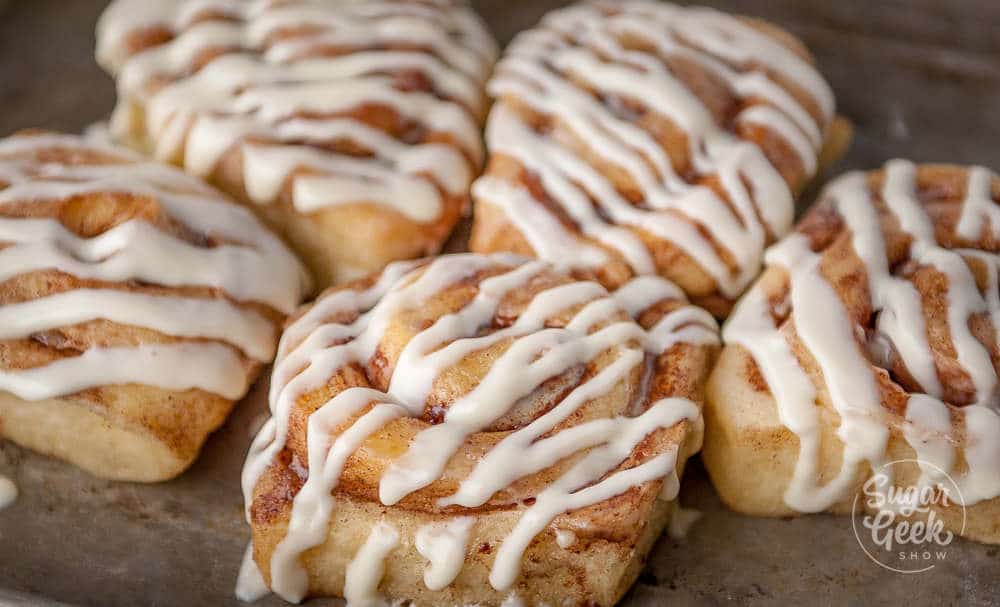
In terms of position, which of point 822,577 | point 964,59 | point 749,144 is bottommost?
point 822,577

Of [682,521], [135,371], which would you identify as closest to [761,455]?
[682,521]

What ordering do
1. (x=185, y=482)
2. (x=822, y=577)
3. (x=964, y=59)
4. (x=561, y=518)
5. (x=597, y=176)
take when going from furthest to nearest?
(x=964, y=59), (x=597, y=176), (x=185, y=482), (x=822, y=577), (x=561, y=518)

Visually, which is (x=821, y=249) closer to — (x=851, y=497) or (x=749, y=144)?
(x=749, y=144)

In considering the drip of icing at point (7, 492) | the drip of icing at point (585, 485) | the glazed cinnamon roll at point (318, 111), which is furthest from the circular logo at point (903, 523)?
the drip of icing at point (7, 492)

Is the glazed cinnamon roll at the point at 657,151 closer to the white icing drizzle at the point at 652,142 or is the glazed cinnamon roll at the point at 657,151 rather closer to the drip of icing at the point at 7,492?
the white icing drizzle at the point at 652,142

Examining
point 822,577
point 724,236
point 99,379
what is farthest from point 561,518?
point 99,379

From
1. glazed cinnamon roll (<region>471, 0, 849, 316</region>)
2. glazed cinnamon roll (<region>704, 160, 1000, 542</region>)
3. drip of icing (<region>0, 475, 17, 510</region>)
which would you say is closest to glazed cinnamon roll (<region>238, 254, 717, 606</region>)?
glazed cinnamon roll (<region>704, 160, 1000, 542</region>)
